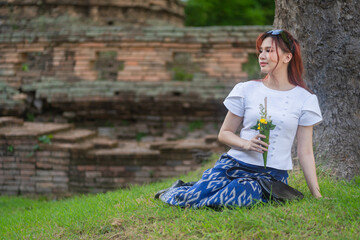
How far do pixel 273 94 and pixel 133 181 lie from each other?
154 inches

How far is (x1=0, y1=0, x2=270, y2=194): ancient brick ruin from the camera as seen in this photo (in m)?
6.60

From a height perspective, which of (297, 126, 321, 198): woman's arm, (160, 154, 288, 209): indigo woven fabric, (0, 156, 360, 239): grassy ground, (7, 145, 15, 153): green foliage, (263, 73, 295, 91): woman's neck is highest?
(263, 73, 295, 91): woman's neck

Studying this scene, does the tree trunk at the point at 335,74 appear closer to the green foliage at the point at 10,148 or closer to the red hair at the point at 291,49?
the red hair at the point at 291,49

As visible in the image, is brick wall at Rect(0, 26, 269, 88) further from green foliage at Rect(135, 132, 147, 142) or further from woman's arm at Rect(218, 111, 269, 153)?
woman's arm at Rect(218, 111, 269, 153)

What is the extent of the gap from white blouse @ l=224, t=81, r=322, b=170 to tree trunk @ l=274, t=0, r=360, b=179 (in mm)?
931

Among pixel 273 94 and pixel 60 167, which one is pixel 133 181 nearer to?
pixel 60 167

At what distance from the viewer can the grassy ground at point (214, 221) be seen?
8.93ft

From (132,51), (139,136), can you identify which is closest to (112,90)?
(132,51)

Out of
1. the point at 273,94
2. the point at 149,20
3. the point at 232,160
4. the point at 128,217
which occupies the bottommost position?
the point at 128,217

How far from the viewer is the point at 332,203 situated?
3020 millimetres

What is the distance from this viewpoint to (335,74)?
3.90 metres

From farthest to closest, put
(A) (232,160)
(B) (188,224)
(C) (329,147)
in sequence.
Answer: (C) (329,147), (A) (232,160), (B) (188,224)

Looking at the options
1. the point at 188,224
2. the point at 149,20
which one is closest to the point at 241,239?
the point at 188,224

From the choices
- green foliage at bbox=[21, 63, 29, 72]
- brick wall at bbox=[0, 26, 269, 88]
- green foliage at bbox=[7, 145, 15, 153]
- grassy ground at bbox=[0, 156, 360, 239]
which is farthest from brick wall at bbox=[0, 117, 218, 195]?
grassy ground at bbox=[0, 156, 360, 239]
